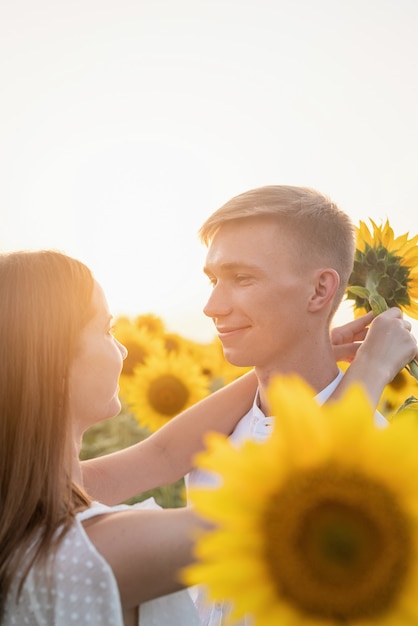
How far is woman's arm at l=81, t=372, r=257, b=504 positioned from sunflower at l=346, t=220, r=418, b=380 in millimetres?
613

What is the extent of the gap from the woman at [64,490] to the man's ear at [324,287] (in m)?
0.65

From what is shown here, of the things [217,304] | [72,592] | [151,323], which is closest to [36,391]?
[72,592]

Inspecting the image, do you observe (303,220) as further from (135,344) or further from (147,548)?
(135,344)

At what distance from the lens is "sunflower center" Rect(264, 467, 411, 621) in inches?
33.1

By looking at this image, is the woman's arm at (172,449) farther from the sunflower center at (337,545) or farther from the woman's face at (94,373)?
the sunflower center at (337,545)

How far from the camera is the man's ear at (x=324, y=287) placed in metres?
2.51

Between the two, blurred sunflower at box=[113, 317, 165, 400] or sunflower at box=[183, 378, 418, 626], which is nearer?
sunflower at box=[183, 378, 418, 626]

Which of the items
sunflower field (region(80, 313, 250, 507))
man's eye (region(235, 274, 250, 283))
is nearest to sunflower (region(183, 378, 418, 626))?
man's eye (region(235, 274, 250, 283))

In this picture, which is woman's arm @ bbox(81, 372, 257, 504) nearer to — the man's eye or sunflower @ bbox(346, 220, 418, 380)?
the man's eye

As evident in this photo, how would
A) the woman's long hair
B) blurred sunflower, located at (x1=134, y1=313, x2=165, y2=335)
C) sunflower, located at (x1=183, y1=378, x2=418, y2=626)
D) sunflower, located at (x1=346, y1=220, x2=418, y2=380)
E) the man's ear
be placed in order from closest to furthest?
sunflower, located at (x1=183, y1=378, x2=418, y2=626), the woman's long hair, sunflower, located at (x1=346, y1=220, x2=418, y2=380), the man's ear, blurred sunflower, located at (x1=134, y1=313, x2=165, y2=335)

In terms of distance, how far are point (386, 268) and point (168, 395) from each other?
2.78 m

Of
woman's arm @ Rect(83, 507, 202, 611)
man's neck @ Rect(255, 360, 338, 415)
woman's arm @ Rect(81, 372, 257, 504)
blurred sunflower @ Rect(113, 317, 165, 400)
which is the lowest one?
blurred sunflower @ Rect(113, 317, 165, 400)

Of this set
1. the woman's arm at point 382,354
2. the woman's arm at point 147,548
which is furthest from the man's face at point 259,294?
the woman's arm at point 147,548

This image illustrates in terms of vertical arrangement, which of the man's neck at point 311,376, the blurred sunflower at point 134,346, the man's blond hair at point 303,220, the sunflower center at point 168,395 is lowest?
the sunflower center at point 168,395
